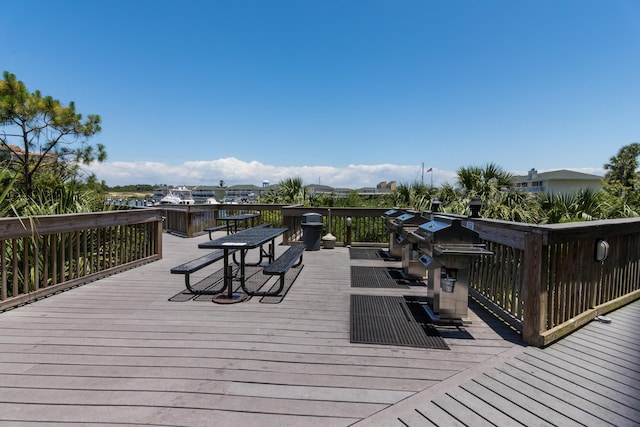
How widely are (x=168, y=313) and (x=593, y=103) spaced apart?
15258 millimetres

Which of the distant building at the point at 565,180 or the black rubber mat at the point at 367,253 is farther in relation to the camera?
the distant building at the point at 565,180

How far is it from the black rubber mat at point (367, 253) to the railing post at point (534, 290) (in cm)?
372

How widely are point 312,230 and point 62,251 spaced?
4.37 m

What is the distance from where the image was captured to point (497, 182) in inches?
287

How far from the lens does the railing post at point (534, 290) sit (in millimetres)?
2426

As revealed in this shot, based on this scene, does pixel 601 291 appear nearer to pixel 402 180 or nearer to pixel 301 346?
pixel 301 346

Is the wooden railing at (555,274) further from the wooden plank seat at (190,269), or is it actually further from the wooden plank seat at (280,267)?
the wooden plank seat at (190,269)

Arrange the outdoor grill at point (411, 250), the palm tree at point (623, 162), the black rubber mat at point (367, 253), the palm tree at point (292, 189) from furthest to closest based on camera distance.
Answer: the palm tree at point (623, 162) < the palm tree at point (292, 189) < the black rubber mat at point (367, 253) < the outdoor grill at point (411, 250)

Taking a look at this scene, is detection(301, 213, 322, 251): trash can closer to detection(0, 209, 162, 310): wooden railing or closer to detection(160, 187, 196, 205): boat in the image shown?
detection(0, 209, 162, 310): wooden railing

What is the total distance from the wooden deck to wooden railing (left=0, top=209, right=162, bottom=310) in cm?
41

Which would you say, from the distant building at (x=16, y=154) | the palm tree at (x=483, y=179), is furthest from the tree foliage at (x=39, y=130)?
the palm tree at (x=483, y=179)

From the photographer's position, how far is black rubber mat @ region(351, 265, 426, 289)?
4258mm

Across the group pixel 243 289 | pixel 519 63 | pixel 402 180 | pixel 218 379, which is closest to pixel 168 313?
pixel 243 289

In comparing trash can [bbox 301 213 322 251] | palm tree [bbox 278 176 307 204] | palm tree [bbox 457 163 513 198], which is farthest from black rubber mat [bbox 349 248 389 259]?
palm tree [bbox 278 176 307 204]
